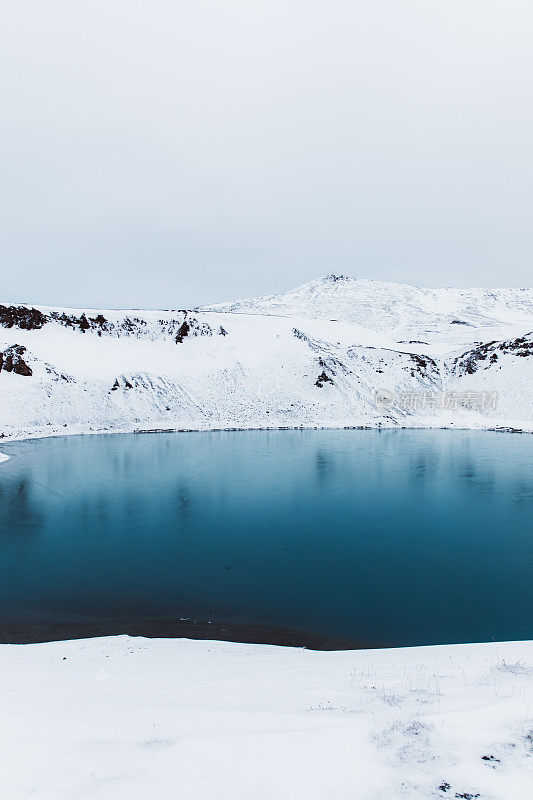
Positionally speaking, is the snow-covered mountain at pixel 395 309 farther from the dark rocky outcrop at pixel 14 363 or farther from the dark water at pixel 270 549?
the dark water at pixel 270 549

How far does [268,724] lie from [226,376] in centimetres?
5488

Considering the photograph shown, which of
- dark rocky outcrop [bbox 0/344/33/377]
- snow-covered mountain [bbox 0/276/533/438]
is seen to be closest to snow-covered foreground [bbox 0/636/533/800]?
snow-covered mountain [bbox 0/276/533/438]

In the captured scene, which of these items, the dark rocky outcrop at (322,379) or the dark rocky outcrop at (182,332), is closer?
the dark rocky outcrop at (322,379)

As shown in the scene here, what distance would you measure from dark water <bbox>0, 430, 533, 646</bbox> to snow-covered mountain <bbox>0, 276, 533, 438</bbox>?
18.0 metres

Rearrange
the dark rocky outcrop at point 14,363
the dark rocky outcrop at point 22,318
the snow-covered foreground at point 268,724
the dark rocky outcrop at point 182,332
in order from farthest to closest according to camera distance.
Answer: the dark rocky outcrop at point 182,332 → the dark rocky outcrop at point 22,318 → the dark rocky outcrop at point 14,363 → the snow-covered foreground at point 268,724

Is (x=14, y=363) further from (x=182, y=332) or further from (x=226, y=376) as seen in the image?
(x=226, y=376)

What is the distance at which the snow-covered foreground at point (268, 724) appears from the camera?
16.5ft

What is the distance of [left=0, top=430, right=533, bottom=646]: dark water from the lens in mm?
12427

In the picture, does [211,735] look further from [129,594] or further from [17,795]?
[129,594]

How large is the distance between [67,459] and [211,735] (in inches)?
1301

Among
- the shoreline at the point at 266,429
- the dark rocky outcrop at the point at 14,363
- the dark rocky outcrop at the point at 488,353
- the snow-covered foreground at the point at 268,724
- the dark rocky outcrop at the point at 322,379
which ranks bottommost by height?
the shoreline at the point at 266,429

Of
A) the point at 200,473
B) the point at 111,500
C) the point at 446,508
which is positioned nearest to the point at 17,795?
the point at 111,500

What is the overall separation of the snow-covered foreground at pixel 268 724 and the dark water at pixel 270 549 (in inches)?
77.1

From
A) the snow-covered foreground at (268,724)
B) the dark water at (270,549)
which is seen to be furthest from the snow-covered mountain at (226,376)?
the snow-covered foreground at (268,724)
